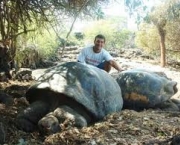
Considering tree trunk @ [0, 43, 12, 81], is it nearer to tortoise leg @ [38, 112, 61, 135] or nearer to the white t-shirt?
the white t-shirt

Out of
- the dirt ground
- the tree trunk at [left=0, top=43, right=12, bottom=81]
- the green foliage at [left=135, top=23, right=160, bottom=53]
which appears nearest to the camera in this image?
the dirt ground

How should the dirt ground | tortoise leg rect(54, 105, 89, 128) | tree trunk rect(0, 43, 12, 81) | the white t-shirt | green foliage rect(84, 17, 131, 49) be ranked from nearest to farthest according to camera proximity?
the dirt ground < tortoise leg rect(54, 105, 89, 128) < the white t-shirt < tree trunk rect(0, 43, 12, 81) < green foliage rect(84, 17, 131, 49)

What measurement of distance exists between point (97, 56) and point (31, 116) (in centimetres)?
233

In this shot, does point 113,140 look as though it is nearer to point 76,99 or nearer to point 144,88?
point 76,99

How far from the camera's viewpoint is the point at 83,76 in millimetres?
4562

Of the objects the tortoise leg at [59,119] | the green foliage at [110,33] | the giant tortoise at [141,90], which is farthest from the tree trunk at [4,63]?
the green foliage at [110,33]

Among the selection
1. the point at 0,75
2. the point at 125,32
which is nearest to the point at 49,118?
the point at 0,75

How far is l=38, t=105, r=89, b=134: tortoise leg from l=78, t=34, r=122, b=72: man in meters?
1.98

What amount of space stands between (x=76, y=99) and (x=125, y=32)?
3220 centimetres

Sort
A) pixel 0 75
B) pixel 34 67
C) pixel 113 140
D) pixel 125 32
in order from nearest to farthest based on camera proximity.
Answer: pixel 113 140
pixel 0 75
pixel 34 67
pixel 125 32

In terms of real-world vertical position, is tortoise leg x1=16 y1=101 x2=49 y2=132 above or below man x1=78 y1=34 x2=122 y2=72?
below

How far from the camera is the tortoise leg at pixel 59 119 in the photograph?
3.81 m

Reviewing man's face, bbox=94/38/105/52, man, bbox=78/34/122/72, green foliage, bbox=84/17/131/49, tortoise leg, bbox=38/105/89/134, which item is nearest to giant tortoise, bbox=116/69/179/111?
man, bbox=78/34/122/72

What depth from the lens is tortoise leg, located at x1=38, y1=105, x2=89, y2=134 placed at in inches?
150
